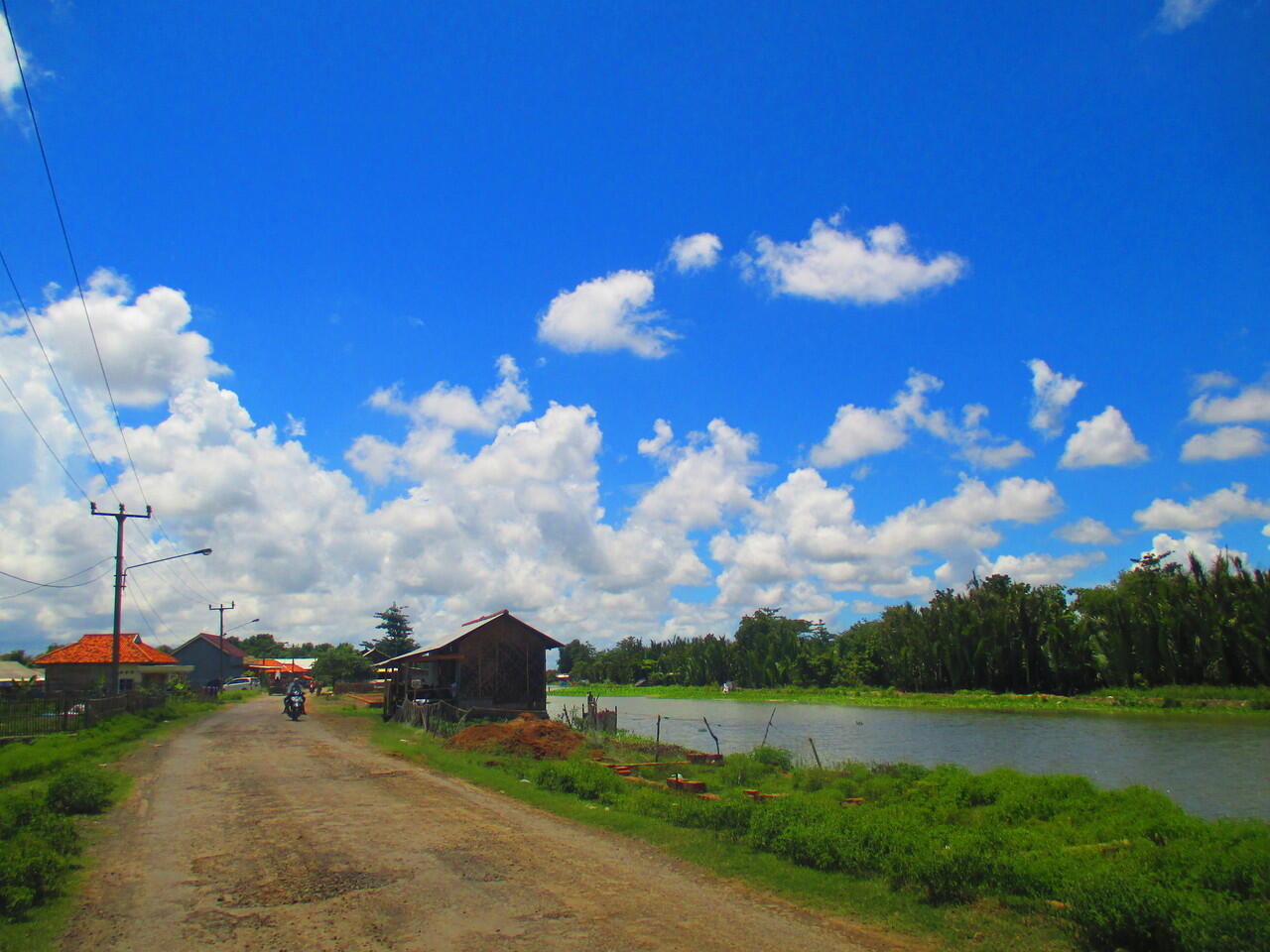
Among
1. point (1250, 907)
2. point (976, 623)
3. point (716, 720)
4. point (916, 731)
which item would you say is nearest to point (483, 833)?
point (1250, 907)

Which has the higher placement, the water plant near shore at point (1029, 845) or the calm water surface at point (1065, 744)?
the water plant near shore at point (1029, 845)

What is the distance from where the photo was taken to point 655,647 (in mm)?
140625

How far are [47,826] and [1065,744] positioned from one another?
108 ft

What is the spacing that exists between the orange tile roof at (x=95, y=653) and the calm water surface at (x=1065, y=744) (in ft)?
105

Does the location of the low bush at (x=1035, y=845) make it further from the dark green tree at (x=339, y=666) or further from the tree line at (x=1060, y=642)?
the dark green tree at (x=339, y=666)

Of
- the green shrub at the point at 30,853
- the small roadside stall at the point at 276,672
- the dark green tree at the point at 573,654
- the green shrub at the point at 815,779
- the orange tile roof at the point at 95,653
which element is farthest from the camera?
the dark green tree at the point at 573,654

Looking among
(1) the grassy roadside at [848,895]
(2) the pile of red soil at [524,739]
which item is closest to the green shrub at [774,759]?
(2) the pile of red soil at [524,739]

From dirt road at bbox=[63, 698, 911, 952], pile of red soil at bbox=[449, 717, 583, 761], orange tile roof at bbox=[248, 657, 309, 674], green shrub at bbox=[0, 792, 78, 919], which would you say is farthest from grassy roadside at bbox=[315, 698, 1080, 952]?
orange tile roof at bbox=[248, 657, 309, 674]

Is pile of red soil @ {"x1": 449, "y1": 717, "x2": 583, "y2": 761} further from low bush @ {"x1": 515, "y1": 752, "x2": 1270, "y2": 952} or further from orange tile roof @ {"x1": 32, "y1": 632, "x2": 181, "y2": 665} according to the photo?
orange tile roof @ {"x1": 32, "y1": 632, "x2": 181, "y2": 665}

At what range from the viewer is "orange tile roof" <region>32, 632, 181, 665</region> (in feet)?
159

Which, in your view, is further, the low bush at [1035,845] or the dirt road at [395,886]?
the dirt road at [395,886]

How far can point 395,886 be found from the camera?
348 inches

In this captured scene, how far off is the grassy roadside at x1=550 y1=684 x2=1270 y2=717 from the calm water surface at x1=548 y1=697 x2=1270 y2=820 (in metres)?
3.54

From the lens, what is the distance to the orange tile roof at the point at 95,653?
48438 mm
